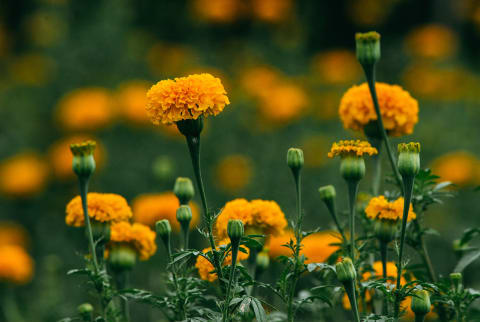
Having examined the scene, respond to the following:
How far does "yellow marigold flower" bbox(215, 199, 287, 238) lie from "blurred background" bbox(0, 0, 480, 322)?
1834mm

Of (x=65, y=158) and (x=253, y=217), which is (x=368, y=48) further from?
(x=65, y=158)

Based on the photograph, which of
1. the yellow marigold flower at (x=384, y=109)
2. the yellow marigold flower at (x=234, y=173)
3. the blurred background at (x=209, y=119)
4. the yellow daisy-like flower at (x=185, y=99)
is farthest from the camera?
the yellow marigold flower at (x=234, y=173)

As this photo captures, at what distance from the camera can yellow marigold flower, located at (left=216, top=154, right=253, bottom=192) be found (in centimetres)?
446

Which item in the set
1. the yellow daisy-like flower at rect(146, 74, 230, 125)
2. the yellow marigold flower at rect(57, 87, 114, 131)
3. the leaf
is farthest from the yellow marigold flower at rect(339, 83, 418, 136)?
the yellow marigold flower at rect(57, 87, 114, 131)

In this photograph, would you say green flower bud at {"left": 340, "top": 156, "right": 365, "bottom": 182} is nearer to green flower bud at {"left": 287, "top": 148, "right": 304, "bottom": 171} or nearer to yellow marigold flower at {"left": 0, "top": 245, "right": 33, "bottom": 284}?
green flower bud at {"left": 287, "top": 148, "right": 304, "bottom": 171}

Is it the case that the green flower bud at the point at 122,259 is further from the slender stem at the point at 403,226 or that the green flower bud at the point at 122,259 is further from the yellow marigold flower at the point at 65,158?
the yellow marigold flower at the point at 65,158

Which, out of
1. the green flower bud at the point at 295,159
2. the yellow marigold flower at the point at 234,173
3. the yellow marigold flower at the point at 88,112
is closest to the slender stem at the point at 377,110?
the green flower bud at the point at 295,159

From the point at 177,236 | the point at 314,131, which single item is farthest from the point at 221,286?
the point at 314,131

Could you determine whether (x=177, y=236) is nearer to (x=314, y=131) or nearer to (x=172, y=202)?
(x=172, y=202)

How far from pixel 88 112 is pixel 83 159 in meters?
3.16

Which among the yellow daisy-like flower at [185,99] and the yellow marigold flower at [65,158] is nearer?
the yellow daisy-like flower at [185,99]

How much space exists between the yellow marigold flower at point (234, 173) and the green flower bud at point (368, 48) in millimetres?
2806

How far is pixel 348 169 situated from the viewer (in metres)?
1.54

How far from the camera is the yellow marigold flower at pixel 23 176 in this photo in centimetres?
467
